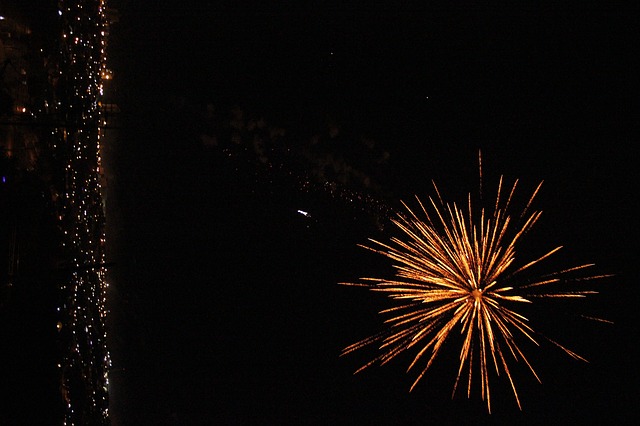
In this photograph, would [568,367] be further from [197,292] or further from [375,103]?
[197,292]

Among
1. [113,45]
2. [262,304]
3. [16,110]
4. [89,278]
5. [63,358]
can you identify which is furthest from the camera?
[262,304]

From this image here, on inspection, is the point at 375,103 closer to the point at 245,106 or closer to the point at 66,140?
the point at 245,106

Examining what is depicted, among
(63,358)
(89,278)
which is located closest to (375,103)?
(89,278)

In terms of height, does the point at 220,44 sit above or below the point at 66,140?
above

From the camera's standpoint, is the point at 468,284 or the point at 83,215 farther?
the point at 83,215

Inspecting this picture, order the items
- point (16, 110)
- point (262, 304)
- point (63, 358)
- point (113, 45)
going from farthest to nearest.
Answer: point (262, 304) → point (113, 45) → point (63, 358) → point (16, 110)

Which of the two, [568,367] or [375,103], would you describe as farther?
[568,367]

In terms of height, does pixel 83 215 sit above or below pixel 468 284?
above

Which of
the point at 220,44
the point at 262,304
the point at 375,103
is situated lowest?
the point at 262,304
